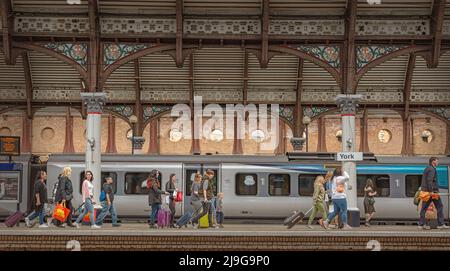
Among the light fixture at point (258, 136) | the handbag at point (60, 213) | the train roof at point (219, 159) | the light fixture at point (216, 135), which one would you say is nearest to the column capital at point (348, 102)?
the train roof at point (219, 159)

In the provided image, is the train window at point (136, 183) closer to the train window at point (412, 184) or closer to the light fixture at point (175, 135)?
the train window at point (412, 184)

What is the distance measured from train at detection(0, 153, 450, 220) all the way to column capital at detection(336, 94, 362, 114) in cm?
288

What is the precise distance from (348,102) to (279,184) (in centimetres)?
409

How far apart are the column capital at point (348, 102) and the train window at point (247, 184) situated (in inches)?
162

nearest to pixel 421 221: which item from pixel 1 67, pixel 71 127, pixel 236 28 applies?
pixel 236 28

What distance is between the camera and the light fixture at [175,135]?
3500cm

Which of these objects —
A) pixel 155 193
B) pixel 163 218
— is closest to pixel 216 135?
pixel 163 218

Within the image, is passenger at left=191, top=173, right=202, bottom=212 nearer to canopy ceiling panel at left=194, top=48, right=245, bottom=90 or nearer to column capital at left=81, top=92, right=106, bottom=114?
column capital at left=81, top=92, right=106, bottom=114

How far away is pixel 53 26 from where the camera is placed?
908 inches

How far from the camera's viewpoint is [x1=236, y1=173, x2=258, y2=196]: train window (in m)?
25.0

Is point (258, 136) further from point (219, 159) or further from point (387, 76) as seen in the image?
point (219, 159)

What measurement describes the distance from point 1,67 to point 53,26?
7592mm
